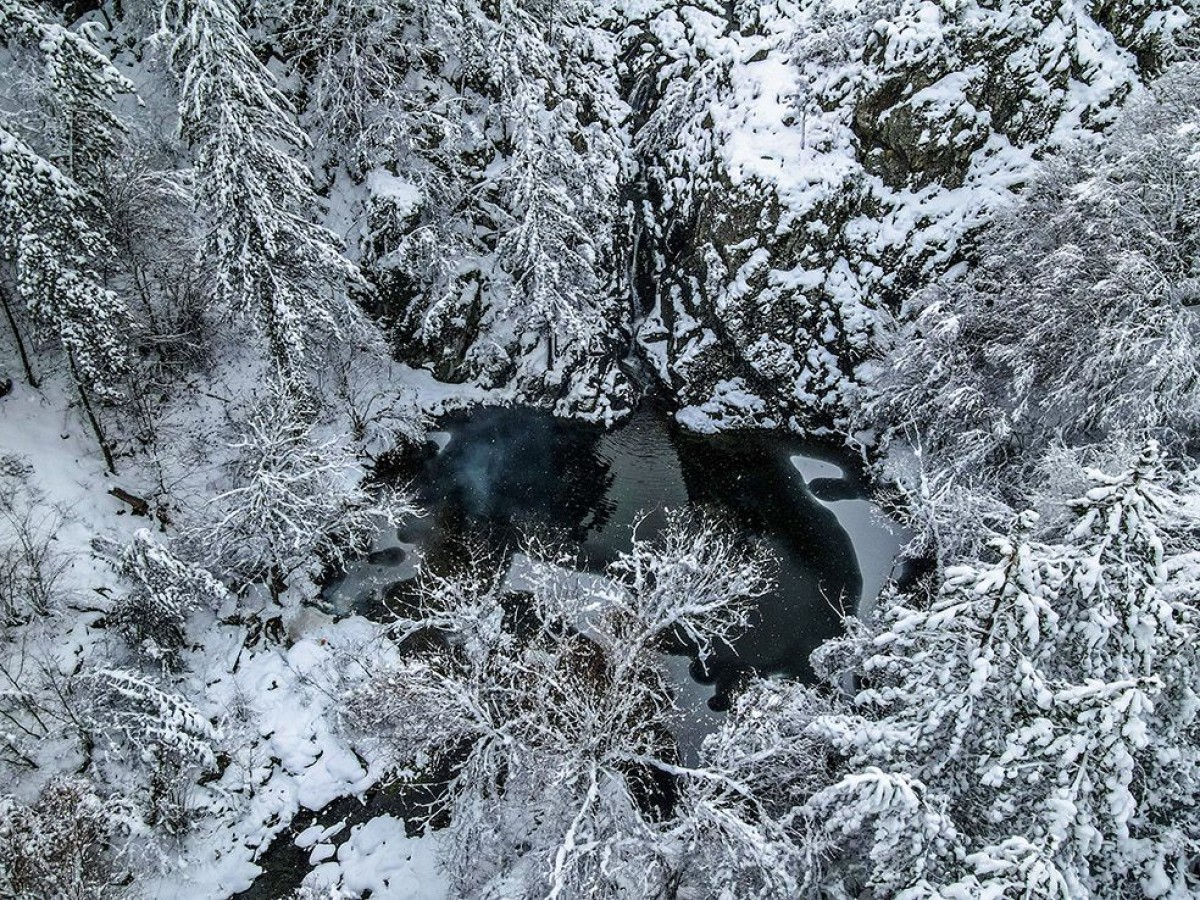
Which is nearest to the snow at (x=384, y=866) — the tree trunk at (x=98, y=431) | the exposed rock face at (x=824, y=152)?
the tree trunk at (x=98, y=431)

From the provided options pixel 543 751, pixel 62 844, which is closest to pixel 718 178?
pixel 543 751

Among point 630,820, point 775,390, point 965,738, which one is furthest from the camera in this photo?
point 775,390

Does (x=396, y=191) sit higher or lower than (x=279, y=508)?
higher

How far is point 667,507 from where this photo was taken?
2027 cm

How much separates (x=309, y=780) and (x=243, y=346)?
12.9 m

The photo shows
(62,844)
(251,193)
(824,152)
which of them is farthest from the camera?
→ (824,152)

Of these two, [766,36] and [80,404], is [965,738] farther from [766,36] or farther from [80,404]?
[766,36]

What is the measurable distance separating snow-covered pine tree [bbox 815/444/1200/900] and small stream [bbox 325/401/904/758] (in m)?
8.62

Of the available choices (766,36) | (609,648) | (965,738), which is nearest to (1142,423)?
(965,738)

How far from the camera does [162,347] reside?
1891 centimetres

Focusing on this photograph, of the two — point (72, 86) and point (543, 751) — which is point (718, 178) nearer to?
point (72, 86)

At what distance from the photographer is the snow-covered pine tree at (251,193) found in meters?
13.9

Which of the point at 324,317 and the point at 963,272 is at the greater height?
the point at 963,272

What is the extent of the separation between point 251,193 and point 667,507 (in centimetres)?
1368
